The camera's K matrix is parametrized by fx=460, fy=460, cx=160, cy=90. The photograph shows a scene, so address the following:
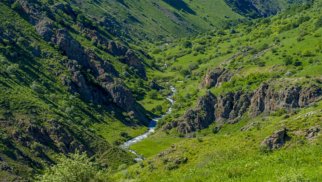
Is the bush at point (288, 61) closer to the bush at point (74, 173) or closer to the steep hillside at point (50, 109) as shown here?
the steep hillside at point (50, 109)

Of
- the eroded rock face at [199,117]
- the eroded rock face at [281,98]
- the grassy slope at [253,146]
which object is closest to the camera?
the grassy slope at [253,146]

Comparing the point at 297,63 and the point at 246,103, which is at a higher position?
the point at 297,63

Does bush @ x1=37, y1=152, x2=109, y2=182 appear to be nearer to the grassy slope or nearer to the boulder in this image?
the grassy slope

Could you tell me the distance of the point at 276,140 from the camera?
66.4 meters

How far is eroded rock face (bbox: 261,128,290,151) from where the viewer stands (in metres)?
65.6

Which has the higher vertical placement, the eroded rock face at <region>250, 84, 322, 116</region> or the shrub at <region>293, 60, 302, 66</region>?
the shrub at <region>293, 60, 302, 66</region>

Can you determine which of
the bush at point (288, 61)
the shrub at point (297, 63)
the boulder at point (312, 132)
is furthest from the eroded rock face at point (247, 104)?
the boulder at point (312, 132)

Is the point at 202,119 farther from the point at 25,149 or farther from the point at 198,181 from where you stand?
the point at 198,181

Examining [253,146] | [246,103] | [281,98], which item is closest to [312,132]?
[253,146]

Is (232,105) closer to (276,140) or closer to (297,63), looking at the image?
(297,63)

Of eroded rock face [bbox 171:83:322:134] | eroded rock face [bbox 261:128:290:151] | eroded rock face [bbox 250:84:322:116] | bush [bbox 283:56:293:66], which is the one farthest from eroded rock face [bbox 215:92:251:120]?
eroded rock face [bbox 261:128:290:151]

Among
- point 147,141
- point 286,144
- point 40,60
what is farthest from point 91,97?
point 286,144

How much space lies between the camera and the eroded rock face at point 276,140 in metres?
65.6

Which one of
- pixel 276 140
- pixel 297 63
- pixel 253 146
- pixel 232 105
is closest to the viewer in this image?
pixel 276 140
